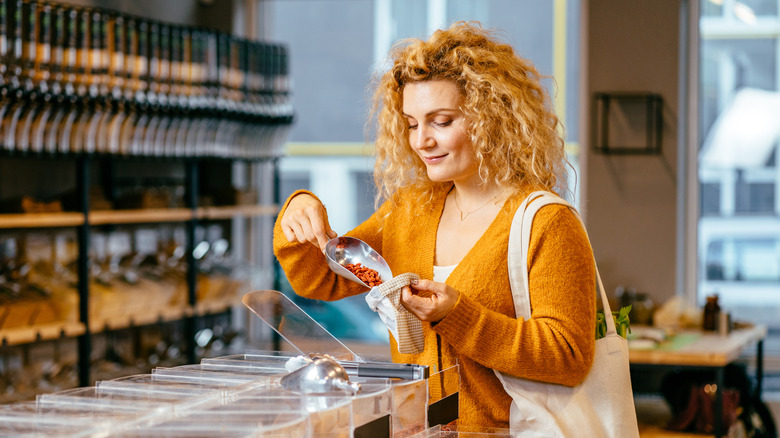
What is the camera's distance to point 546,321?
144 centimetres

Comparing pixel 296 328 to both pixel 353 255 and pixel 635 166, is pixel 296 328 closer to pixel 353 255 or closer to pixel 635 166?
→ pixel 353 255

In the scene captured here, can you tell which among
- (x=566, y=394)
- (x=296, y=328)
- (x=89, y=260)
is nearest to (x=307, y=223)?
(x=296, y=328)

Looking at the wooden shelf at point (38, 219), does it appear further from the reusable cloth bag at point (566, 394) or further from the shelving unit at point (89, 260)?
the reusable cloth bag at point (566, 394)

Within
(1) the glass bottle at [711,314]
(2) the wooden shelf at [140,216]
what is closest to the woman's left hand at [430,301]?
(2) the wooden shelf at [140,216]

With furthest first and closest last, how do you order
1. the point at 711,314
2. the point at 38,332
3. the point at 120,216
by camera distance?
1. the point at 711,314
2. the point at 120,216
3. the point at 38,332

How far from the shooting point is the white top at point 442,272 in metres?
1.63

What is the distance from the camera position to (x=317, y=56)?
4844mm

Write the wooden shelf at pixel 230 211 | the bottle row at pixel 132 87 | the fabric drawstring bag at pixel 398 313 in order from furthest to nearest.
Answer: the wooden shelf at pixel 230 211 → the bottle row at pixel 132 87 → the fabric drawstring bag at pixel 398 313

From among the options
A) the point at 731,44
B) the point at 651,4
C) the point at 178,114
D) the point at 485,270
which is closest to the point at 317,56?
the point at 178,114

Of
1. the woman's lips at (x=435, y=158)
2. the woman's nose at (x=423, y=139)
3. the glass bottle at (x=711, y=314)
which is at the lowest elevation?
the glass bottle at (x=711, y=314)

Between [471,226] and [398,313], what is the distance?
0.33 m

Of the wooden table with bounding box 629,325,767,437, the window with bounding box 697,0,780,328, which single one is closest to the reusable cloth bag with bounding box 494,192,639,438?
the wooden table with bounding box 629,325,767,437

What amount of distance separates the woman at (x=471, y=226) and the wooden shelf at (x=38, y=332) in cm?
162

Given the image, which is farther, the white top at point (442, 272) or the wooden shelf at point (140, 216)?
→ the wooden shelf at point (140, 216)
